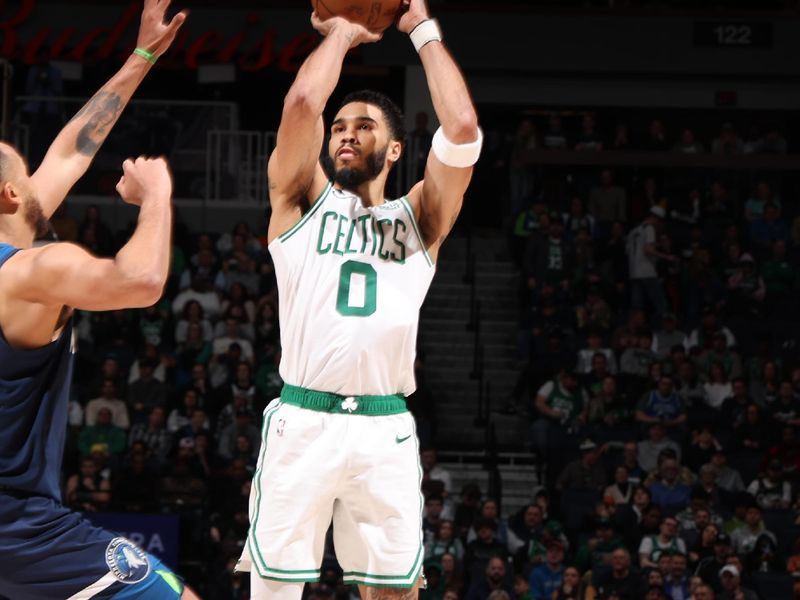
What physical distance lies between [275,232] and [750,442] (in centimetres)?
1049

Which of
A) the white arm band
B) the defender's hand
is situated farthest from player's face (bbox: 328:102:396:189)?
the defender's hand

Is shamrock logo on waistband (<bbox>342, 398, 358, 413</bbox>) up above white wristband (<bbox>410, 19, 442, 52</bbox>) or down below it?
below

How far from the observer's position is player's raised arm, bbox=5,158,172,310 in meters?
4.22

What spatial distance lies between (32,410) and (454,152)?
195 centimetres

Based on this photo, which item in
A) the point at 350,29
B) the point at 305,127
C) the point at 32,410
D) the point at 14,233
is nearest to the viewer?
the point at 32,410

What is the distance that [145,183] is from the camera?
4.40 m

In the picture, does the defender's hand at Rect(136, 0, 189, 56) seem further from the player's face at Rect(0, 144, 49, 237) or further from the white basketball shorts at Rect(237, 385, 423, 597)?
the white basketball shorts at Rect(237, 385, 423, 597)

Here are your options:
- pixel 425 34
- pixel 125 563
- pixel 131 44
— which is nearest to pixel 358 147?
pixel 425 34

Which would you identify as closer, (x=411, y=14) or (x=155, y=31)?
(x=155, y=31)

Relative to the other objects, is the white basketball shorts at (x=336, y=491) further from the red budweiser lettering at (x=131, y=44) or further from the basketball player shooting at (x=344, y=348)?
the red budweiser lettering at (x=131, y=44)

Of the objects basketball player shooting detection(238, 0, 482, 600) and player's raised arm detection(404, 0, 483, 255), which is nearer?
basketball player shooting detection(238, 0, 482, 600)

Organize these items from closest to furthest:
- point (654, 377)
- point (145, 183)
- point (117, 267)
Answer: point (117, 267) → point (145, 183) → point (654, 377)

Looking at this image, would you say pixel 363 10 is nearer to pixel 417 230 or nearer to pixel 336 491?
pixel 417 230

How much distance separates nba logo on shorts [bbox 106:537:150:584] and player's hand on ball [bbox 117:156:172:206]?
1162mm
